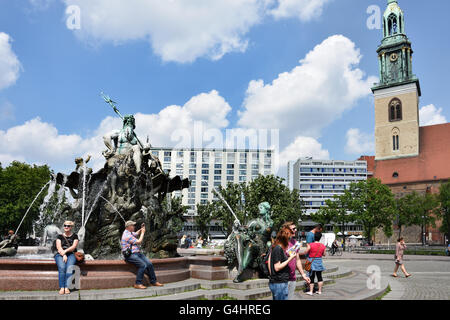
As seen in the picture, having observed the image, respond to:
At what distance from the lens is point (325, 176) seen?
408 ft

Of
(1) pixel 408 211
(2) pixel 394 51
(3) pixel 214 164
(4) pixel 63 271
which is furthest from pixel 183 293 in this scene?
(3) pixel 214 164

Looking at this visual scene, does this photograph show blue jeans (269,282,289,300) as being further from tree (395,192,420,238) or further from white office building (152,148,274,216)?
white office building (152,148,274,216)

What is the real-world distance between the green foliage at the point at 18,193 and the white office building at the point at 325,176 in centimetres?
9454

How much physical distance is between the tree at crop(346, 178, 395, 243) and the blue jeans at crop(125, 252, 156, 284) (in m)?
45.8

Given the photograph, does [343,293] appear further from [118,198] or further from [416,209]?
[416,209]

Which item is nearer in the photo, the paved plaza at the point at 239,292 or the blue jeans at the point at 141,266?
the paved plaza at the point at 239,292

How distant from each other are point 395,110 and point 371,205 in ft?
136

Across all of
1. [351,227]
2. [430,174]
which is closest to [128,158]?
[430,174]

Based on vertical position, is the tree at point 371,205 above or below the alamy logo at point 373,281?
above

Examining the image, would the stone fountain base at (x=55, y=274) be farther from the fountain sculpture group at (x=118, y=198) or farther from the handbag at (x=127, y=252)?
the fountain sculpture group at (x=118, y=198)

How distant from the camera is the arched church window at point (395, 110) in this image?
8131 centimetres

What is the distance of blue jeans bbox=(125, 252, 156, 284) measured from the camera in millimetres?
7855

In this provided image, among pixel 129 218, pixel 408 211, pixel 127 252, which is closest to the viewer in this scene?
pixel 127 252

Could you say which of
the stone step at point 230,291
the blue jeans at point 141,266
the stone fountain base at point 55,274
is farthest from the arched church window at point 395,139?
the blue jeans at point 141,266
